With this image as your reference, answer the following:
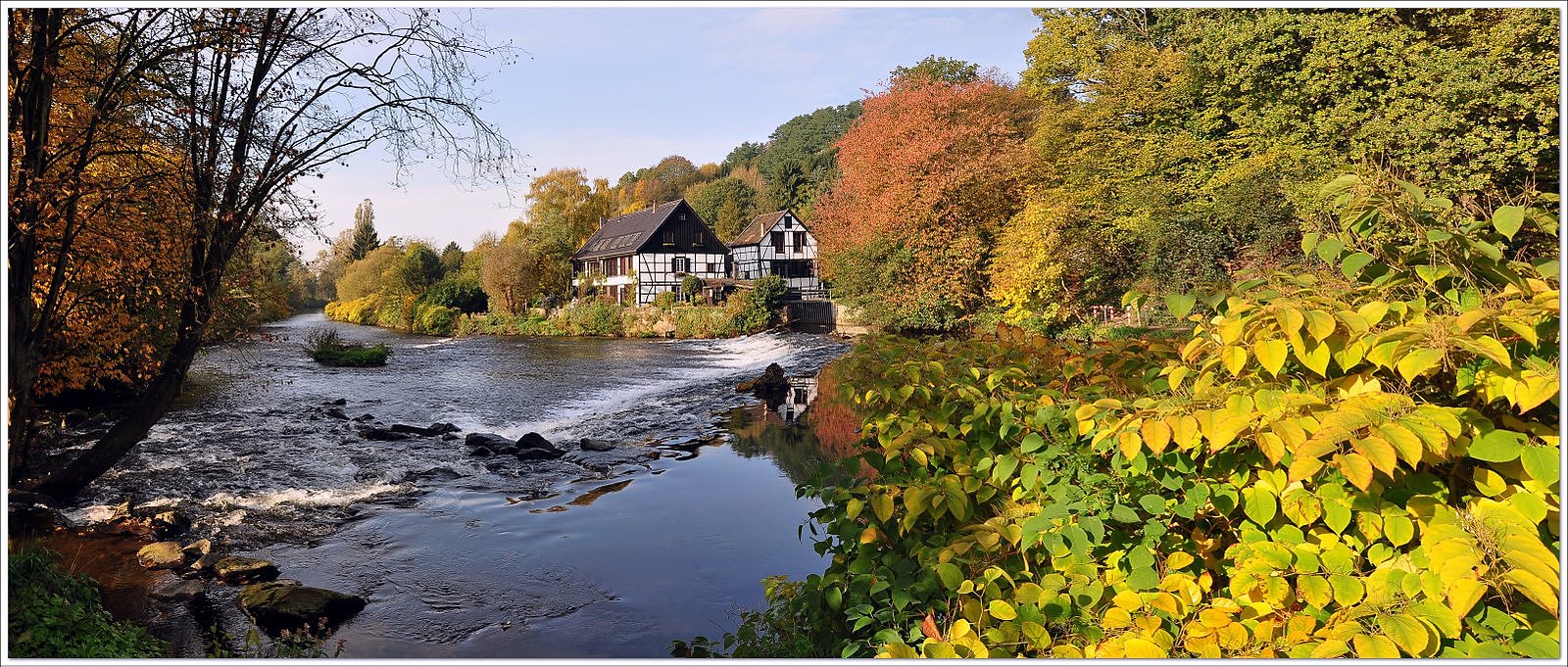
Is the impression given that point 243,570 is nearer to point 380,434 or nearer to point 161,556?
point 161,556

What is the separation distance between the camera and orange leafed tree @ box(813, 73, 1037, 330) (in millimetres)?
26938

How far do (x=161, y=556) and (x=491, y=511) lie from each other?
10.5 feet

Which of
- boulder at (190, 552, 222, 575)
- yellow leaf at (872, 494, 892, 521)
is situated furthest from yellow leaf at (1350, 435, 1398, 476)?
boulder at (190, 552, 222, 575)

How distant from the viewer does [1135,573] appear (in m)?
2.48

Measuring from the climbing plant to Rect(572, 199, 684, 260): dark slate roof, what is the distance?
45.9 meters

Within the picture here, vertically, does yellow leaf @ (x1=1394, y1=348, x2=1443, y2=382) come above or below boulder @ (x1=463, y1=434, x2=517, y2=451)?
above

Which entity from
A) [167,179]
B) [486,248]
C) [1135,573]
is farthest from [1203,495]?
[486,248]

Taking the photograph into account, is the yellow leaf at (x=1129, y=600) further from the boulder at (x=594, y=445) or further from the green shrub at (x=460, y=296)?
the green shrub at (x=460, y=296)

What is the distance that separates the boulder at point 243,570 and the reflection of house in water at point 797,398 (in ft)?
32.7

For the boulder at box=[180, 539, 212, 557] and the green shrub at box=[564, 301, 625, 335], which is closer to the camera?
the boulder at box=[180, 539, 212, 557]

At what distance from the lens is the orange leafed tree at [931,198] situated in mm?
26938

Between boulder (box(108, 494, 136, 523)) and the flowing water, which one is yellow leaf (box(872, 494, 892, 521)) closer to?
the flowing water

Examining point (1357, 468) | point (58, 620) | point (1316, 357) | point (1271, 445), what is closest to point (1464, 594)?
point (1357, 468)

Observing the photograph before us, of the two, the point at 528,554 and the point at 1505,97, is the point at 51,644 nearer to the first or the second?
the point at 528,554
